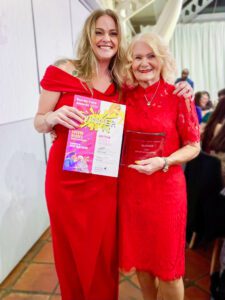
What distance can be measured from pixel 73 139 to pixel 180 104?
0.44 m

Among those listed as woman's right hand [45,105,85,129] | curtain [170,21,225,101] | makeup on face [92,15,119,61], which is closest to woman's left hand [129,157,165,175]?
woman's right hand [45,105,85,129]

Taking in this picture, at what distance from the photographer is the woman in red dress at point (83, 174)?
1.23 metres

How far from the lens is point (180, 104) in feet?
3.83

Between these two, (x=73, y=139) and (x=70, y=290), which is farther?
(x=70, y=290)

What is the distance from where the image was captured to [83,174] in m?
1.26

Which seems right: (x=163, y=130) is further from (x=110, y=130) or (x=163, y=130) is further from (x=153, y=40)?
(x=153, y=40)

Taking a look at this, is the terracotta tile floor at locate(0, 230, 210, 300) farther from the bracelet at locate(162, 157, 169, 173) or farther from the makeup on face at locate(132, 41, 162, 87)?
the makeup on face at locate(132, 41, 162, 87)

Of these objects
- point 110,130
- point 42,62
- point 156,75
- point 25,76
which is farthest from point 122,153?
point 42,62

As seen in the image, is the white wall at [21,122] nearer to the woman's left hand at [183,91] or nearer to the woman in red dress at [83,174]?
the woman in red dress at [83,174]

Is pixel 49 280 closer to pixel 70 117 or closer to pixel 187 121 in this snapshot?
pixel 70 117

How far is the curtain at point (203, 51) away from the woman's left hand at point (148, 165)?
22.0 feet

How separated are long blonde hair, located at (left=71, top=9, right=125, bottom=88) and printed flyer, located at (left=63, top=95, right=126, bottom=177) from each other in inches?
6.4

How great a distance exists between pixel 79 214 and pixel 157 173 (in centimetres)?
39

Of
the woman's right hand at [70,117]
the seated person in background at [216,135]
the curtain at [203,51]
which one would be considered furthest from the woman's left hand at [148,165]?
the curtain at [203,51]
